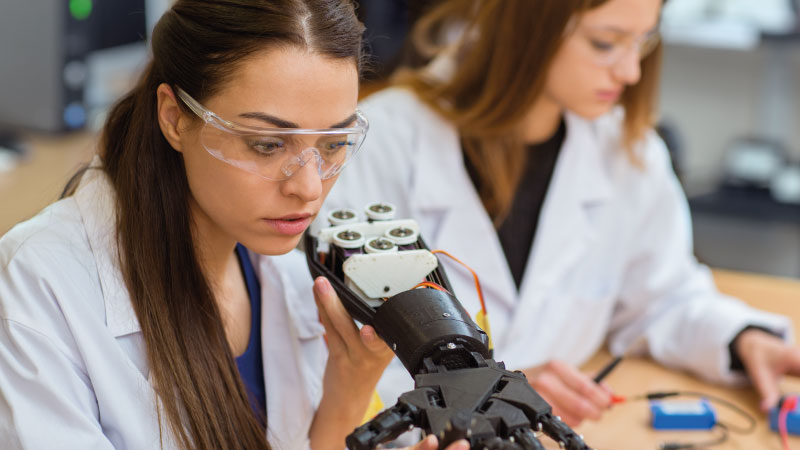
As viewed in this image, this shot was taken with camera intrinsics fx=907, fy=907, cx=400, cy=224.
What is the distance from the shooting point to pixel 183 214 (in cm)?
116

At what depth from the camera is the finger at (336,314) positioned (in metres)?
1.13

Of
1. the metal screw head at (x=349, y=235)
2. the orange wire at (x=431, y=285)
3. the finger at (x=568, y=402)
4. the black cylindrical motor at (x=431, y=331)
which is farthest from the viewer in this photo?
the finger at (x=568, y=402)

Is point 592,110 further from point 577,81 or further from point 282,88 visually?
point 282,88

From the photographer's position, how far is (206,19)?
106 centimetres

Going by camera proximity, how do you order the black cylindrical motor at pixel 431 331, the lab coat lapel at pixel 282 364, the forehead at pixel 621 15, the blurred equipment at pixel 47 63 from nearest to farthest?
1. the black cylindrical motor at pixel 431 331
2. the lab coat lapel at pixel 282 364
3. the forehead at pixel 621 15
4. the blurred equipment at pixel 47 63

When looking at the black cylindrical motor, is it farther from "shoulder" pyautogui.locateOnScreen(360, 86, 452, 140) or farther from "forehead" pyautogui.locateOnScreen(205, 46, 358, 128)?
"shoulder" pyautogui.locateOnScreen(360, 86, 452, 140)

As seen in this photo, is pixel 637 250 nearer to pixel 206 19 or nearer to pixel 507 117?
pixel 507 117

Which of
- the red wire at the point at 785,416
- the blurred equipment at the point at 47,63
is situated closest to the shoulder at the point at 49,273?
the red wire at the point at 785,416

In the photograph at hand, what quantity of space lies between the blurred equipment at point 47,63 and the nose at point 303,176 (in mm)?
1685

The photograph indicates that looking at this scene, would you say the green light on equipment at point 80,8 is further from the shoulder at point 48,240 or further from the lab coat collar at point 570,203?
the shoulder at point 48,240

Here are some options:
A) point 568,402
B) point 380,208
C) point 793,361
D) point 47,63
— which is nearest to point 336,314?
point 380,208

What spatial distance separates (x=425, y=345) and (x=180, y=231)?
41 cm

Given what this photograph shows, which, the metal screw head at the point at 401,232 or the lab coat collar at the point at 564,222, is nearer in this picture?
the metal screw head at the point at 401,232

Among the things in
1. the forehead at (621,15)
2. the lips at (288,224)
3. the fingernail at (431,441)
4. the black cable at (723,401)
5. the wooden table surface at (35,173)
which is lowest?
the wooden table surface at (35,173)
